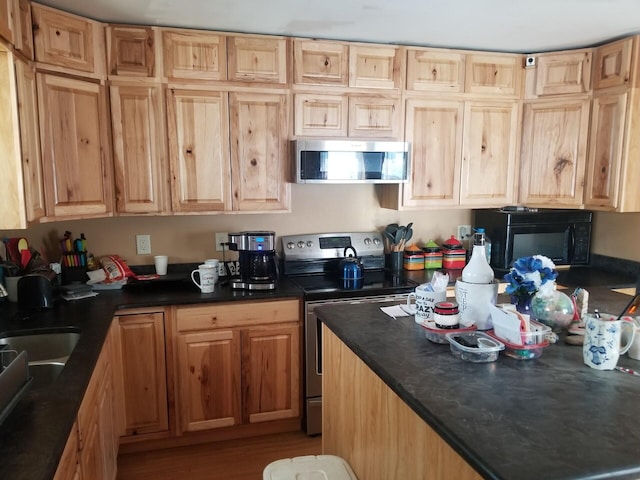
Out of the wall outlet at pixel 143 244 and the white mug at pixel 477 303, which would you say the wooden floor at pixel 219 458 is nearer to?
the wall outlet at pixel 143 244

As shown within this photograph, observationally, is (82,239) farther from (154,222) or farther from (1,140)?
(1,140)

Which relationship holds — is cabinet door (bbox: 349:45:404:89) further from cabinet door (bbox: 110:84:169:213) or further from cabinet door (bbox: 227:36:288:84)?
cabinet door (bbox: 110:84:169:213)

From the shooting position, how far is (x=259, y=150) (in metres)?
2.94

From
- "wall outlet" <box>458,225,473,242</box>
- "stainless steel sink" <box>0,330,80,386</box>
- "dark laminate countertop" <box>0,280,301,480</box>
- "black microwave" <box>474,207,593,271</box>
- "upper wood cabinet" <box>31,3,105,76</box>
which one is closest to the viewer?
"dark laminate countertop" <box>0,280,301,480</box>

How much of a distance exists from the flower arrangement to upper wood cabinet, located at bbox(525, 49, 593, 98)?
1882 mm

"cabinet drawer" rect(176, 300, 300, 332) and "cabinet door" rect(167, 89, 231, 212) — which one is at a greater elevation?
"cabinet door" rect(167, 89, 231, 212)

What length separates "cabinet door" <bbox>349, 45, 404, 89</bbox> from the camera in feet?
9.86

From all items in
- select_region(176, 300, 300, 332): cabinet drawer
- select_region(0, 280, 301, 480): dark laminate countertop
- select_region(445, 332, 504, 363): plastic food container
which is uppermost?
select_region(445, 332, 504, 363): plastic food container

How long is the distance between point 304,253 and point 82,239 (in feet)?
4.35

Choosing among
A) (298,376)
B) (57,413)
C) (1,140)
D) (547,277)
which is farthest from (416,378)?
(1,140)

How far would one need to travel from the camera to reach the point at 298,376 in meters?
2.94

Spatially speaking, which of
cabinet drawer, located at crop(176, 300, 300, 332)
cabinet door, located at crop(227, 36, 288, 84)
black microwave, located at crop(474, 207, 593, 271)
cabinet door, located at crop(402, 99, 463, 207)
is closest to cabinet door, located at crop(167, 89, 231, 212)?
cabinet door, located at crop(227, 36, 288, 84)

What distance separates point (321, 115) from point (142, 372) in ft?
5.78

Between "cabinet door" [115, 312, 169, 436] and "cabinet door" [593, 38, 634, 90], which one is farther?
"cabinet door" [593, 38, 634, 90]
